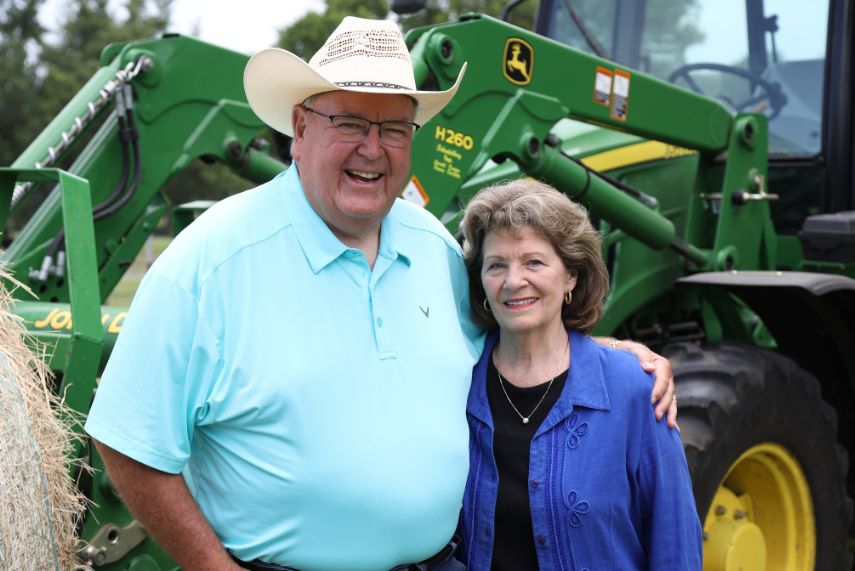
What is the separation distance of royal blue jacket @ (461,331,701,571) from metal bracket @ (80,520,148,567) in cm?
105

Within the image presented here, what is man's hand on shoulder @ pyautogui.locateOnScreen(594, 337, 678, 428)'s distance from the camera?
258 cm

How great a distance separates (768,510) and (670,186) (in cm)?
165

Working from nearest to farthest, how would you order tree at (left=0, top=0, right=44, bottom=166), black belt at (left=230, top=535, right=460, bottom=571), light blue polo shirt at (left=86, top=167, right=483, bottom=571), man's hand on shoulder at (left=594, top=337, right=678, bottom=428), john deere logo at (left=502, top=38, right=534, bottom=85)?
light blue polo shirt at (left=86, top=167, right=483, bottom=571) < black belt at (left=230, top=535, right=460, bottom=571) < man's hand on shoulder at (left=594, top=337, right=678, bottom=428) < john deere logo at (left=502, top=38, right=534, bottom=85) < tree at (left=0, top=0, right=44, bottom=166)

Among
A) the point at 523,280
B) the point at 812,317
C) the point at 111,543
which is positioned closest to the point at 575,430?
the point at 523,280

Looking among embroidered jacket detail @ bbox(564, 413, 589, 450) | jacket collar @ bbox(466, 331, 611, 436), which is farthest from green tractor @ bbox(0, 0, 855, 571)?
embroidered jacket detail @ bbox(564, 413, 589, 450)

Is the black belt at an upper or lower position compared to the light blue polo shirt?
lower

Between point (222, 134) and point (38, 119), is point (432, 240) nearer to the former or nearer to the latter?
point (222, 134)

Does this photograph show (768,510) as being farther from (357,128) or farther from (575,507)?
(357,128)

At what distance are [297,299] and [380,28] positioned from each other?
724 millimetres

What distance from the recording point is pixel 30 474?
7.53ft

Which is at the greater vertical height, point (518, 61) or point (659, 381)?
point (518, 61)

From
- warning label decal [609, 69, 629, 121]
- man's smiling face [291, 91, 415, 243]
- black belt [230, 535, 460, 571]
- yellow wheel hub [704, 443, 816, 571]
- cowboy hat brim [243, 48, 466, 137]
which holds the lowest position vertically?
yellow wheel hub [704, 443, 816, 571]

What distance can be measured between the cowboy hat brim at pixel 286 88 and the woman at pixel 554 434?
0.36 meters

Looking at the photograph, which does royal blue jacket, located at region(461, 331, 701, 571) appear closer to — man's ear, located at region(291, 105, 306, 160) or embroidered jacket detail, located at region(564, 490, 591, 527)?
embroidered jacket detail, located at region(564, 490, 591, 527)
